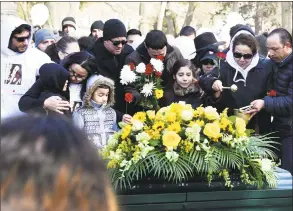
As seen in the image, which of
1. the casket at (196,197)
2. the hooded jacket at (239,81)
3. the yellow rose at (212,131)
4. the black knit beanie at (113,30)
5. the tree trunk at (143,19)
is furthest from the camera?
the tree trunk at (143,19)

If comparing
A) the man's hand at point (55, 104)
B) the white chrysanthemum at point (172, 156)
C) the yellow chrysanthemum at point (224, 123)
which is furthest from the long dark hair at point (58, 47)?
the white chrysanthemum at point (172, 156)

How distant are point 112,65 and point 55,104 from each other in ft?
3.60

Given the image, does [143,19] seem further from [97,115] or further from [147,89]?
[97,115]

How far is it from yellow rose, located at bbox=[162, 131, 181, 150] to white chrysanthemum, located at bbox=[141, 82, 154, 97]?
143 centimetres

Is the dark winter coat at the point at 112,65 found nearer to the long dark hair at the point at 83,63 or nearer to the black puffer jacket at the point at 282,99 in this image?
the long dark hair at the point at 83,63

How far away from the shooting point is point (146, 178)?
365 centimetres

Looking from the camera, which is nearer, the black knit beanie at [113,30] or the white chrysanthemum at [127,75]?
the white chrysanthemum at [127,75]

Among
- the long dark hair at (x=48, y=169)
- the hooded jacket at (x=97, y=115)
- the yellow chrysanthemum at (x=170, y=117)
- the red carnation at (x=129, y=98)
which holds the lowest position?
the long dark hair at (x=48, y=169)

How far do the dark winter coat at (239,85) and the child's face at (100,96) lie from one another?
812 millimetres

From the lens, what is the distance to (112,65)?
568cm

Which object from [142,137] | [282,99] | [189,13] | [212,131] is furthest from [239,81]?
[189,13]

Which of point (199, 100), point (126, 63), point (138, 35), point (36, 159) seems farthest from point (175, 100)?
point (36, 159)

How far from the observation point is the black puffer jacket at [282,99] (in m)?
4.97

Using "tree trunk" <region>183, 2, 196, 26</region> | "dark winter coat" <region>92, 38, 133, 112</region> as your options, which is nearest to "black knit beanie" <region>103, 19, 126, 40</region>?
"dark winter coat" <region>92, 38, 133, 112</region>
